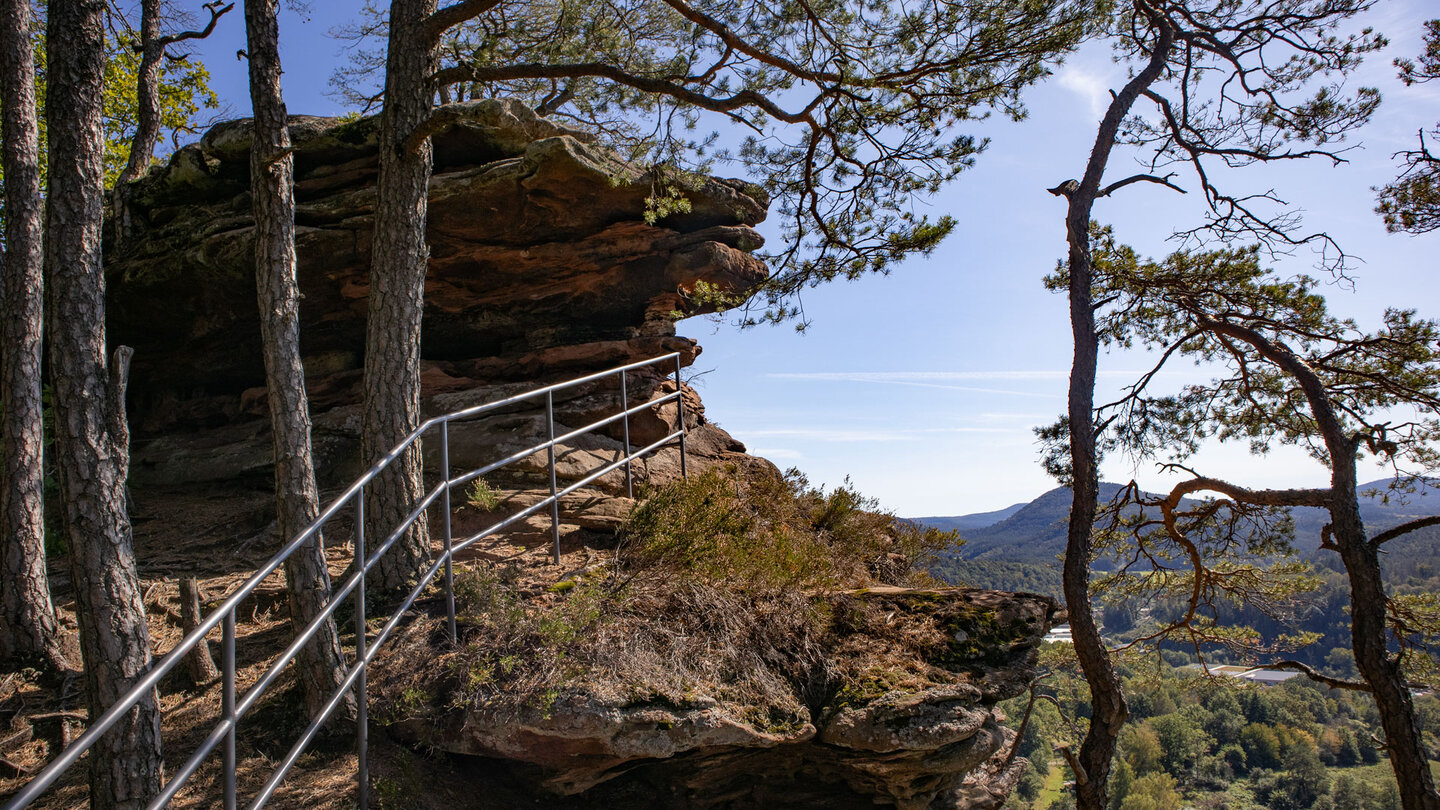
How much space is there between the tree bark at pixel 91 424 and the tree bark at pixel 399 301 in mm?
1420

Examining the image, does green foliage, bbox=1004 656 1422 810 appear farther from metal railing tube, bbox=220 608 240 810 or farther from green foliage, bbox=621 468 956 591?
metal railing tube, bbox=220 608 240 810

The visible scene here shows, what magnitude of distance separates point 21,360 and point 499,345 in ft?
17.1

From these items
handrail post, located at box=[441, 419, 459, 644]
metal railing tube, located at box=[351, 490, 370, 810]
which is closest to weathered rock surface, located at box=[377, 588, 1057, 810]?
handrail post, located at box=[441, 419, 459, 644]

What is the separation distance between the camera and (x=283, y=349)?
4.91m

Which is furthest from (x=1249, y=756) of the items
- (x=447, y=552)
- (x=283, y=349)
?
(x=283, y=349)

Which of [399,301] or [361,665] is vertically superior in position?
[399,301]

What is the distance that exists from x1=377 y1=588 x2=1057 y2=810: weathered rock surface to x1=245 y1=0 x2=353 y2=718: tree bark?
0.68 meters

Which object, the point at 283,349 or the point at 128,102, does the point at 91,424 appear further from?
the point at 128,102

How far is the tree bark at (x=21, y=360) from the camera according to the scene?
539 centimetres

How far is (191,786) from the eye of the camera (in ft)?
12.8

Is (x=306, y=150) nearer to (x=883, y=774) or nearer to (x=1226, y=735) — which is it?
(x=883, y=774)

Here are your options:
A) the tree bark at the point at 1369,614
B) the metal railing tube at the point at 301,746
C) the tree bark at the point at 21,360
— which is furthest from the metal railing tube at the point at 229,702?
the tree bark at the point at 1369,614

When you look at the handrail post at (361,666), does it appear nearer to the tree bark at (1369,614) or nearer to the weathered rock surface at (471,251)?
the weathered rock surface at (471,251)

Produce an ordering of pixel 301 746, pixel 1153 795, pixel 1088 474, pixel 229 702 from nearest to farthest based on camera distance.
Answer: pixel 229 702 → pixel 301 746 → pixel 1088 474 → pixel 1153 795
